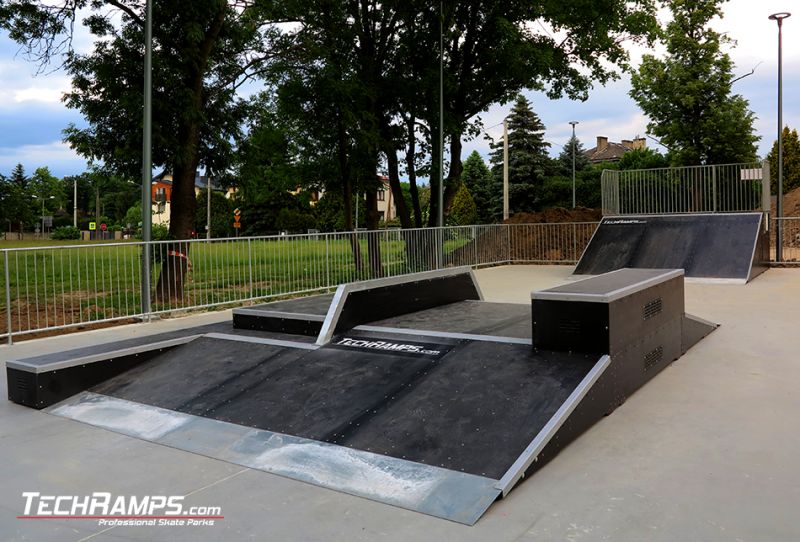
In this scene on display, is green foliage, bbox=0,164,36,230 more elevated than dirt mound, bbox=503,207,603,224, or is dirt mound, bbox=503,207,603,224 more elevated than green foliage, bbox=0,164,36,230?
green foliage, bbox=0,164,36,230

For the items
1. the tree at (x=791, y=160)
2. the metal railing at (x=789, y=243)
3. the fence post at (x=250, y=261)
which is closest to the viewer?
the fence post at (x=250, y=261)

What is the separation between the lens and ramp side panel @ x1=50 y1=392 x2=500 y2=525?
12.1ft

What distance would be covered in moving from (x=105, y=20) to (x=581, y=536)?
1453cm

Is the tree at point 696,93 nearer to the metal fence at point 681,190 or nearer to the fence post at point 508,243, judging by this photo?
the metal fence at point 681,190

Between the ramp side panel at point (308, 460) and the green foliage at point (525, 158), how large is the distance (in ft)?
157

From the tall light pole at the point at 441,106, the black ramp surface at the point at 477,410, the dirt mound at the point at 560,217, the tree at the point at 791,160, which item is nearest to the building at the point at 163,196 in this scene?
the tall light pole at the point at 441,106

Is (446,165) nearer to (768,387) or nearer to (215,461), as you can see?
(768,387)

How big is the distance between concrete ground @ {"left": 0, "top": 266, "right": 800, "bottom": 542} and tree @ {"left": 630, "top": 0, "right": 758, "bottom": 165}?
22948 mm

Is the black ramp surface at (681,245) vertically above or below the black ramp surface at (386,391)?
above

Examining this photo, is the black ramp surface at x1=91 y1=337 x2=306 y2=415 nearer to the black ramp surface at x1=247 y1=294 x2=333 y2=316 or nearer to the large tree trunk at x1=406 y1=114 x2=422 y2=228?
the black ramp surface at x1=247 y1=294 x2=333 y2=316

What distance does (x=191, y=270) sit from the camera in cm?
1174

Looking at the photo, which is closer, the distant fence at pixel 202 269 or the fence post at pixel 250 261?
the distant fence at pixel 202 269

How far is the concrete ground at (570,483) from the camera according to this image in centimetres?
336

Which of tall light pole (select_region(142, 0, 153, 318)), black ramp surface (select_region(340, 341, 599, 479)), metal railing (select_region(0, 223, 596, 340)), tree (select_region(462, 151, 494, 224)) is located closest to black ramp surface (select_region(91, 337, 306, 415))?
black ramp surface (select_region(340, 341, 599, 479))
